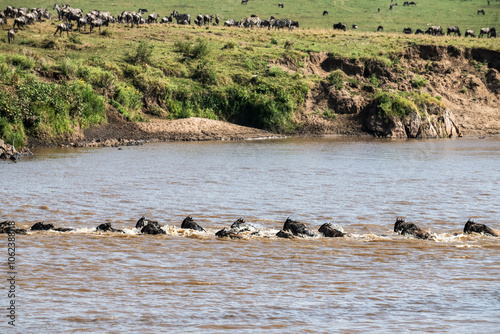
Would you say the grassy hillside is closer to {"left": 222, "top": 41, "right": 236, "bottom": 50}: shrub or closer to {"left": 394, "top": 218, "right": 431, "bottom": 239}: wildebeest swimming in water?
{"left": 222, "top": 41, "right": 236, "bottom": 50}: shrub

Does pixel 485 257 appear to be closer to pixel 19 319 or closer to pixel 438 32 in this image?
pixel 19 319

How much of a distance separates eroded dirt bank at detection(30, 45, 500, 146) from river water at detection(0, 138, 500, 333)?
45.8 ft

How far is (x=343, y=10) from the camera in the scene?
9175 centimetres

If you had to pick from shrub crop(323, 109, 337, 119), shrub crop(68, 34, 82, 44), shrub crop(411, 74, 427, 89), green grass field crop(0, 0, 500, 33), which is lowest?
shrub crop(323, 109, 337, 119)

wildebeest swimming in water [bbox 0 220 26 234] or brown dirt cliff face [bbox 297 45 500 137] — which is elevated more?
brown dirt cliff face [bbox 297 45 500 137]

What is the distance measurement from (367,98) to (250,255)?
37.6 meters

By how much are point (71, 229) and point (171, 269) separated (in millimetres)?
4117

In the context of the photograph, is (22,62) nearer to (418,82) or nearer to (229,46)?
(229,46)

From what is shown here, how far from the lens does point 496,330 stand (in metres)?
8.40

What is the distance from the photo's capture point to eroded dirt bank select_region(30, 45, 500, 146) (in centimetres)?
4056

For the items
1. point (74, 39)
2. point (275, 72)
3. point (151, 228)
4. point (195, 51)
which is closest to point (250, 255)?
point (151, 228)

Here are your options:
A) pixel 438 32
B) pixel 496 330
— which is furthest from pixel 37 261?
pixel 438 32

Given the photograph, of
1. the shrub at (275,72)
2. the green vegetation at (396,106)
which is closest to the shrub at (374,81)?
the green vegetation at (396,106)

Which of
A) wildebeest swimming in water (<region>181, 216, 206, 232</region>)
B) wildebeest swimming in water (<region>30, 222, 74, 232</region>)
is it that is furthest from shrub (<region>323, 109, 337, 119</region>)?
wildebeest swimming in water (<region>30, 222, 74, 232</region>)
